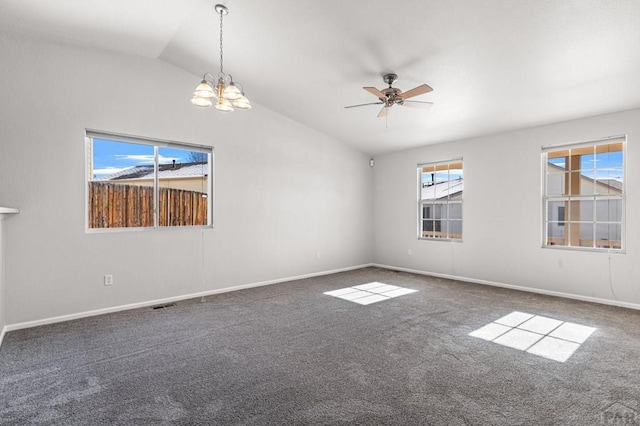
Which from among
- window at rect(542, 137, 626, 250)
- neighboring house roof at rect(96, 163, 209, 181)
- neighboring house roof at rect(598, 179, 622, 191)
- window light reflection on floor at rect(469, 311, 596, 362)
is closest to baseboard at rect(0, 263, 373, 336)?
neighboring house roof at rect(96, 163, 209, 181)

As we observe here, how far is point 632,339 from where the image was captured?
3.23m

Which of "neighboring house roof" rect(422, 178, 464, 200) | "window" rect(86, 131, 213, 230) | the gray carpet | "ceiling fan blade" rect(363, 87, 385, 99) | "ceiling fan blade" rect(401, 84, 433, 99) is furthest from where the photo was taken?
"neighboring house roof" rect(422, 178, 464, 200)

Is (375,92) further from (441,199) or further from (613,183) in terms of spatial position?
(613,183)

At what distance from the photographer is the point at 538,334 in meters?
3.39

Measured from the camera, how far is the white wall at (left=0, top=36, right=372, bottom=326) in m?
3.62

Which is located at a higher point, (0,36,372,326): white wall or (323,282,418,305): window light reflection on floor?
(0,36,372,326): white wall

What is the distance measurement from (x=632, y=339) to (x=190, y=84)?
5.97 meters

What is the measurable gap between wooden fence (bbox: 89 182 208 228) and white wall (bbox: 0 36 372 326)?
22cm

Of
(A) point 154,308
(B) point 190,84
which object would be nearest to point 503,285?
(A) point 154,308

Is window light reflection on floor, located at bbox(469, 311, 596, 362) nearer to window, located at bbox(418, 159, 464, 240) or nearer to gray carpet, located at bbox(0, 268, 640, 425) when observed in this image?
gray carpet, located at bbox(0, 268, 640, 425)

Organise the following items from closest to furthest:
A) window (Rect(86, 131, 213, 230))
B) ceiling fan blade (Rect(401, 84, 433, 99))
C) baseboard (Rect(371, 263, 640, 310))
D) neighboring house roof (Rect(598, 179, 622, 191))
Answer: ceiling fan blade (Rect(401, 84, 433, 99)) < window (Rect(86, 131, 213, 230)) < baseboard (Rect(371, 263, 640, 310)) < neighboring house roof (Rect(598, 179, 622, 191))

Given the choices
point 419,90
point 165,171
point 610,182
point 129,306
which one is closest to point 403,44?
point 419,90

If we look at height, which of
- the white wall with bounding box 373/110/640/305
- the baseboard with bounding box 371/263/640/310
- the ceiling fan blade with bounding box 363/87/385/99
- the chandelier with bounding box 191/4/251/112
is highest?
the ceiling fan blade with bounding box 363/87/385/99

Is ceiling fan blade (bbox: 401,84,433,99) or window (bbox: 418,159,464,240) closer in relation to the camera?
ceiling fan blade (bbox: 401,84,433,99)
